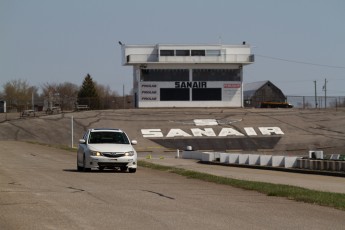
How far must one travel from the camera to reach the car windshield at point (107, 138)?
2520 cm

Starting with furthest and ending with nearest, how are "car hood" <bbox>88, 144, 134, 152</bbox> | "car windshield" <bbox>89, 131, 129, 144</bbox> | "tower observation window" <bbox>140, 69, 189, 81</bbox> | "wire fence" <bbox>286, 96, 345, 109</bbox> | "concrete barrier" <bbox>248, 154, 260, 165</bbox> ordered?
"wire fence" <bbox>286, 96, 345, 109</bbox>, "tower observation window" <bbox>140, 69, 189, 81</bbox>, "concrete barrier" <bbox>248, 154, 260, 165</bbox>, "car windshield" <bbox>89, 131, 129, 144</bbox>, "car hood" <bbox>88, 144, 134, 152</bbox>

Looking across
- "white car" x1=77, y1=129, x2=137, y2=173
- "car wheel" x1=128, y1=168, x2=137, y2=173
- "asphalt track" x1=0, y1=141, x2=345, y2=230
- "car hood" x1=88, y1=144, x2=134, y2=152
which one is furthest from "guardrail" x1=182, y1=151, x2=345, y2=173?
"asphalt track" x1=0, y1=141, x2=345, y2=230

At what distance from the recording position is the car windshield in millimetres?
25203

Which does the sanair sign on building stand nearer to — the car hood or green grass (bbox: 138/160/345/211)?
the car hood

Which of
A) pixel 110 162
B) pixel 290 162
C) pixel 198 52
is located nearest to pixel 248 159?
pixel 290 162

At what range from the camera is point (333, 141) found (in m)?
64.9

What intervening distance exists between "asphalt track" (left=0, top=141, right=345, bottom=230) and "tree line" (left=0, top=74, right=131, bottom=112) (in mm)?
75101

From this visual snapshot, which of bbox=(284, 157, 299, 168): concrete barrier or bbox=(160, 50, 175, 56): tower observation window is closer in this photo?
bbox=(284, 157, 299, 168): concrete barrier

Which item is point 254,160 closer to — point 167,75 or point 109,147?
point 109,147

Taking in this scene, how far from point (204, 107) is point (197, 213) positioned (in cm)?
6620

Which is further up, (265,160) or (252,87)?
(252,87)

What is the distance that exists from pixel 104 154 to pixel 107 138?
5.33 ft

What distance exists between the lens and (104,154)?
23938mm

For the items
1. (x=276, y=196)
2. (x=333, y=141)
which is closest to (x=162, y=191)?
(x=276, y=196)
